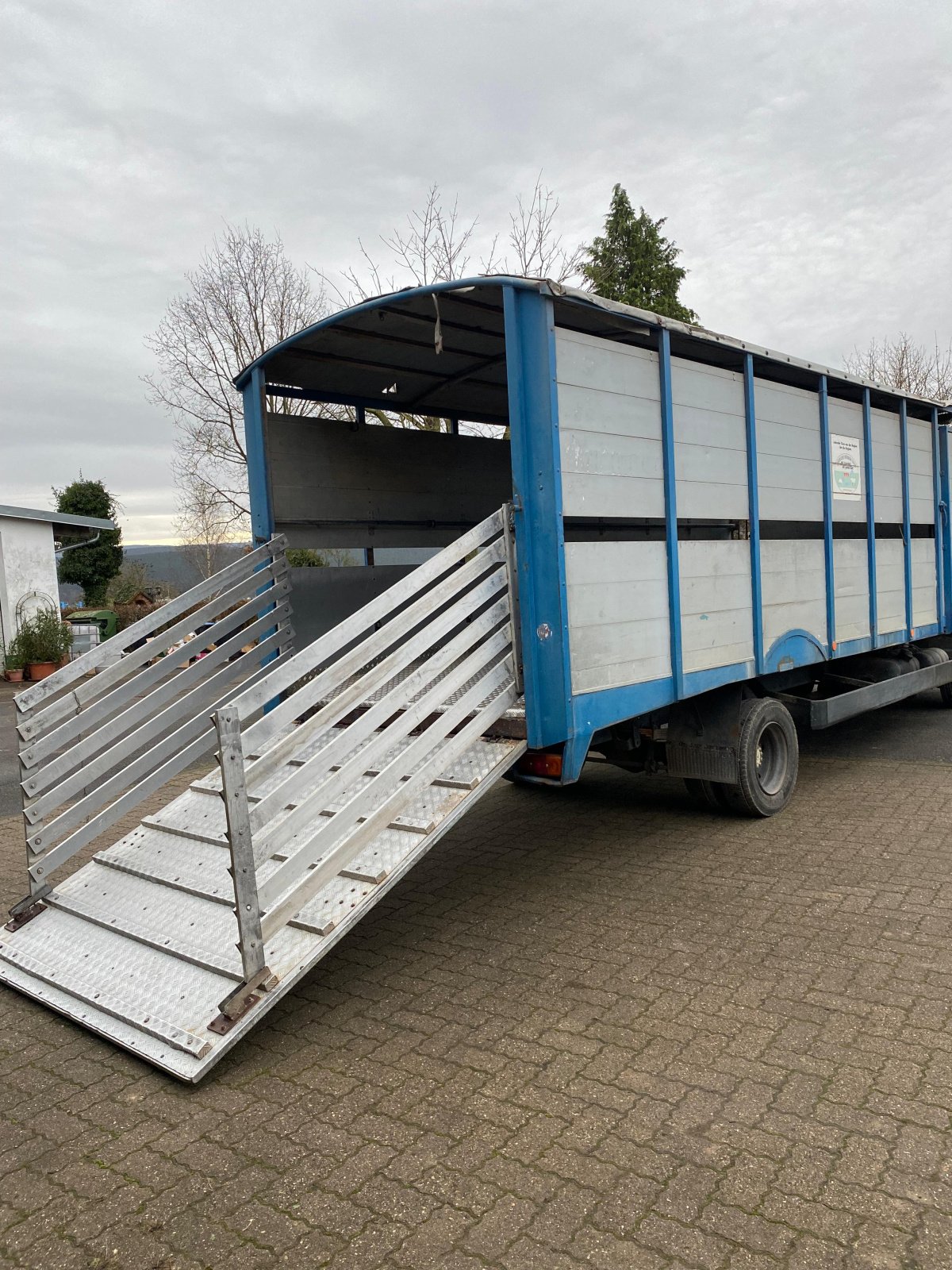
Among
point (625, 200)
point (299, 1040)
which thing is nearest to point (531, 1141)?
point (299, 1040)

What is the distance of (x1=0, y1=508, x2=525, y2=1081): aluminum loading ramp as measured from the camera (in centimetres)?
→ 335

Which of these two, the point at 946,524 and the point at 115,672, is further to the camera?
the point at 946,524

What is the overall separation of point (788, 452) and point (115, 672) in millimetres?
4400

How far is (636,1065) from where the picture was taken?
3.18 metres

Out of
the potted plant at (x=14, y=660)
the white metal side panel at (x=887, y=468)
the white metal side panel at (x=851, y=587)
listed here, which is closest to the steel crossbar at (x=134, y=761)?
the white metal side panel at (x=851, y=587)

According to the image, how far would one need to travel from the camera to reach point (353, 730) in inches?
144

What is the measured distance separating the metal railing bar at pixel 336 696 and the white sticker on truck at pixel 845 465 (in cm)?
372

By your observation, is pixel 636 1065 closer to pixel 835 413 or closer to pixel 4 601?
pixel 835 413

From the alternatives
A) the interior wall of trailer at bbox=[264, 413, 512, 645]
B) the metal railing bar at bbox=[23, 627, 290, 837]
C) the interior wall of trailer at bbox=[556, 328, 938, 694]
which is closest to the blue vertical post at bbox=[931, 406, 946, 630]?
the interior wall of trailer at bbox=[556, 328, 938, 694]

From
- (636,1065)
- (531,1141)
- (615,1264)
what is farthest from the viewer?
(636,1065)

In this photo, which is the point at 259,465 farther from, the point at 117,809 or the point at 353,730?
the point at 353,730

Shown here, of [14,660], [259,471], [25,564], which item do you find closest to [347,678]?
[259,471]

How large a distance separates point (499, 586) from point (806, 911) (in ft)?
7.20

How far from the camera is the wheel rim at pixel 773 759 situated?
20.2 feet
